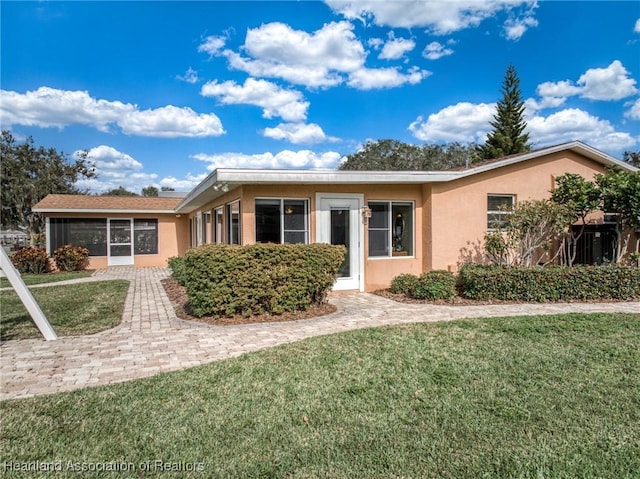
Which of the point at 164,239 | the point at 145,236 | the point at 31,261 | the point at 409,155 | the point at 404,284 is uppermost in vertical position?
the point at 409,155

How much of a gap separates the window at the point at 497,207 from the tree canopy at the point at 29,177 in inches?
1125

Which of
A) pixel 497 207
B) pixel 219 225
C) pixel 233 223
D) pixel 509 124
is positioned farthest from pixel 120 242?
pixel 509 124

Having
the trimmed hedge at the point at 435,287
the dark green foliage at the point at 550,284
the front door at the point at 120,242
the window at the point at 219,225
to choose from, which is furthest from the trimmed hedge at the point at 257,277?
the front door at the point at 120,242

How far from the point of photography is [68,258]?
16.9 metres

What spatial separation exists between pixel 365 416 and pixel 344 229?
6.51 metres

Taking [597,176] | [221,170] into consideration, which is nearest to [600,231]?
[597,176]

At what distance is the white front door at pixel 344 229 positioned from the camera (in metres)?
9.30

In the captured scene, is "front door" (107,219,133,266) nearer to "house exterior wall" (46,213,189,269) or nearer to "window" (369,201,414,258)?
"house exterior wall" (46,213,189,269)

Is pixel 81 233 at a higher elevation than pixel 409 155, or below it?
below

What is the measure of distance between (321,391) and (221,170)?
5293 mm

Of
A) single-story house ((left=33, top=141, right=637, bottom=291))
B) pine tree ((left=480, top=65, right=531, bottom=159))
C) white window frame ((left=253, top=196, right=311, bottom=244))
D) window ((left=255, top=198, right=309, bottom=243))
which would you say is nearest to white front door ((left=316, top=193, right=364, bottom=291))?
single-story house ((left=33, top=141, right=637, bottom=291))

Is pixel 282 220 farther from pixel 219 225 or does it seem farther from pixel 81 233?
pixel 81 233

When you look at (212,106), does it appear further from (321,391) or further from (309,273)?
(321,391)

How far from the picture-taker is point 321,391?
147 inches
